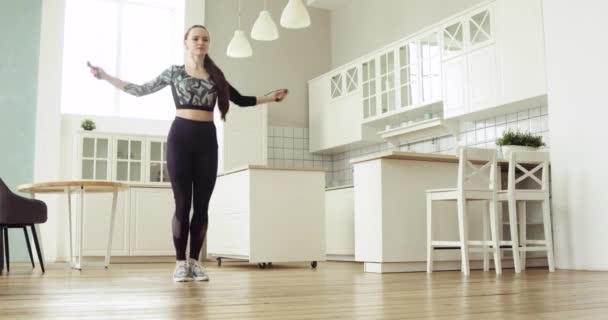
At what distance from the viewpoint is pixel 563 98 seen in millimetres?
4727

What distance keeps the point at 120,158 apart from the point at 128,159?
0.08 meters

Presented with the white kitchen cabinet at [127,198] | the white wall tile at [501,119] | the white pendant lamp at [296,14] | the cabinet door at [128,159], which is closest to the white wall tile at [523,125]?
the white wall tile at [501,119]

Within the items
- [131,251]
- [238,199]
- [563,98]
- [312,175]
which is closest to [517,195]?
[563,98]

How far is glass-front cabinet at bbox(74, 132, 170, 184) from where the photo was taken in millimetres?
6953

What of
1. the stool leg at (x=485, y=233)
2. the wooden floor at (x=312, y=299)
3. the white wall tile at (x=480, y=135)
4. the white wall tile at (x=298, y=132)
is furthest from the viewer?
the white wall tile at (x=298, y=132)

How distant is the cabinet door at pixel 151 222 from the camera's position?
6777 millimetres

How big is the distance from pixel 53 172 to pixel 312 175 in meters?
3.16

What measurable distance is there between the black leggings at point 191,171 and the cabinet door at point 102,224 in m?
3.32

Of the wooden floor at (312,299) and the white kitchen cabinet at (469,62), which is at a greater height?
the white kitchen cabinet at (469,62)

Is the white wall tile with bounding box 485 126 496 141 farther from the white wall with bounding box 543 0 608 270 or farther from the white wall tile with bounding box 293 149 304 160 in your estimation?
the white wall tile with bounding box 293 149 304 160

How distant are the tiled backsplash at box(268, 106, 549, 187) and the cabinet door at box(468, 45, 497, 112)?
1.06 ft

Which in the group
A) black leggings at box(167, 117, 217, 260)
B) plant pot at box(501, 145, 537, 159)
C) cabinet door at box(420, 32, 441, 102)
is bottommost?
black leggings at box(167, 117, 217, 260)

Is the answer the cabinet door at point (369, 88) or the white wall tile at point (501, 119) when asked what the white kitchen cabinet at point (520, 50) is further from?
the cabinet door at point (369, 88)

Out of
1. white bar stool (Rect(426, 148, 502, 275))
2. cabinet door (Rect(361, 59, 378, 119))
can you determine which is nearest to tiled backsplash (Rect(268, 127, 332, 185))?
cabinet door (Rect(361, 59, 378, 119))
